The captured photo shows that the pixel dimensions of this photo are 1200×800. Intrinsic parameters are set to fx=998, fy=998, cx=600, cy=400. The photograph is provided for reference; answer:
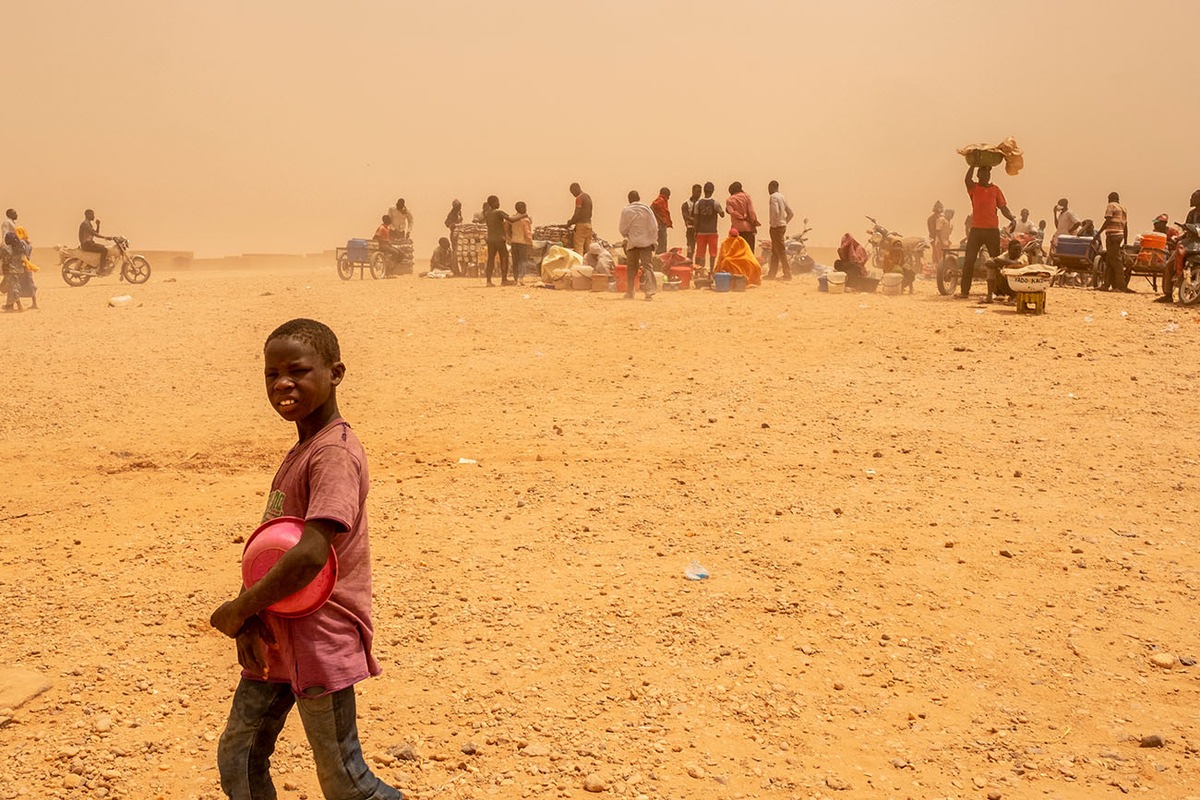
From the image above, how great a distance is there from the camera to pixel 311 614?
7.77ft

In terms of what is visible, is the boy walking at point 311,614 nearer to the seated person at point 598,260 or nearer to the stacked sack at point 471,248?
the seated person at point 598,260

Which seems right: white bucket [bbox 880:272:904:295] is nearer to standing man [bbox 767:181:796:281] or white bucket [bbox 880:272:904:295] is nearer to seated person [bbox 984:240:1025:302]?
standing man [bbox 767:181:796:281]

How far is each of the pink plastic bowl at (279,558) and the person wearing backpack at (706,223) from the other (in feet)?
46.3

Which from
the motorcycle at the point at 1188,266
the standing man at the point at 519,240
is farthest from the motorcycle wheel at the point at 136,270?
the motorcycle at the point at 1188,266

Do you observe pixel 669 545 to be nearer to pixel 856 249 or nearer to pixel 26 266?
pixel 856 249

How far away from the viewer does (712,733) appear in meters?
3.50

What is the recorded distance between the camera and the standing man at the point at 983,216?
1244cm

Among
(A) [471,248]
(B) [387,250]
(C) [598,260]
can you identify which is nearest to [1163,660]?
(C) [598,260]

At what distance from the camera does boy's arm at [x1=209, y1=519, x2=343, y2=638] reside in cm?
227

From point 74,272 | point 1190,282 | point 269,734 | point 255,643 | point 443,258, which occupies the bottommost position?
point 269,734

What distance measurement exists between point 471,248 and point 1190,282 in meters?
11.8

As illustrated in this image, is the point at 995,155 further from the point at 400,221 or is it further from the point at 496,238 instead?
the point at 400,221

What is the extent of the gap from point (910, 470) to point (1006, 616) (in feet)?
7.13

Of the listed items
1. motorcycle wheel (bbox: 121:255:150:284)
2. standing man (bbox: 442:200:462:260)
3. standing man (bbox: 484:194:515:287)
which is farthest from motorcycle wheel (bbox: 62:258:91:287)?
standing man (bbox: 484:194:515:287)
